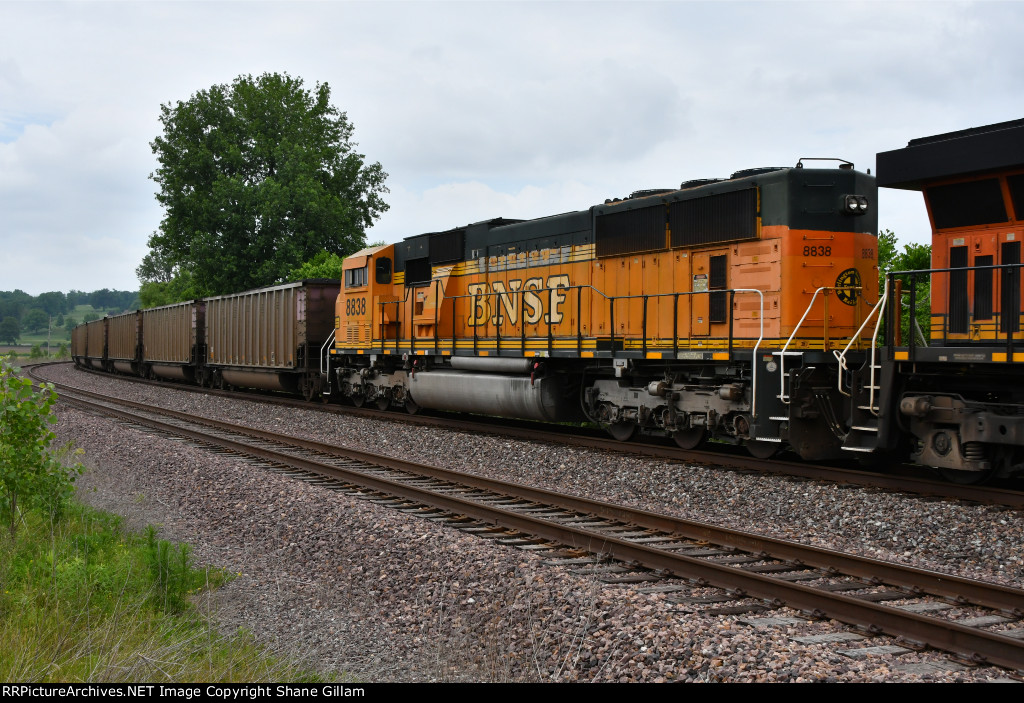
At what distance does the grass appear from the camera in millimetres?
4465

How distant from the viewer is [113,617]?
562 cm

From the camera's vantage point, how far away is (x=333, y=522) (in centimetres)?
802

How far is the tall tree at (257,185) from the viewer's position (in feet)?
140

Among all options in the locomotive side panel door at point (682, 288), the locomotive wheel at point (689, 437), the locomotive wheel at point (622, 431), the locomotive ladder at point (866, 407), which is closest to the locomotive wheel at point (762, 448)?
the locomotive wheel at point (689, 437)

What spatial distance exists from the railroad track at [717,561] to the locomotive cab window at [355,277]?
9.03 metres

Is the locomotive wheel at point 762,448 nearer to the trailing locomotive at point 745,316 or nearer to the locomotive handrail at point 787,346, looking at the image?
the trailing locomotive at point 745,316

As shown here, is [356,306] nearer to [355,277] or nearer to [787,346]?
[355,277]

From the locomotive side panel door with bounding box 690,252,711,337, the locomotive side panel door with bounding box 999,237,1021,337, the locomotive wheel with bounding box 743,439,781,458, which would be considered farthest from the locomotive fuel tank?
the locomotive side panel door with bounding box 999,237,1021,337

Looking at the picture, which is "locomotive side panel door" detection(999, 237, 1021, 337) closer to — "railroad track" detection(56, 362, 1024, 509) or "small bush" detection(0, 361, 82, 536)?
"railroad track" detection(56, 362, 1024, 509)

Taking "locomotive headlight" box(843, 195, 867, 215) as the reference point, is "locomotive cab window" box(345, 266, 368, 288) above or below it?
below

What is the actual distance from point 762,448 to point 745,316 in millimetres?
1729

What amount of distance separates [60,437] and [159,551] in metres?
Answer: 10.3

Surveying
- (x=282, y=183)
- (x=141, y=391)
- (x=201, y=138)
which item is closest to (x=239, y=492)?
(x=141, y=391)

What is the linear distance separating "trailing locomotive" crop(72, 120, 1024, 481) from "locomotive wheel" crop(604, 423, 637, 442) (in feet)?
0.12
